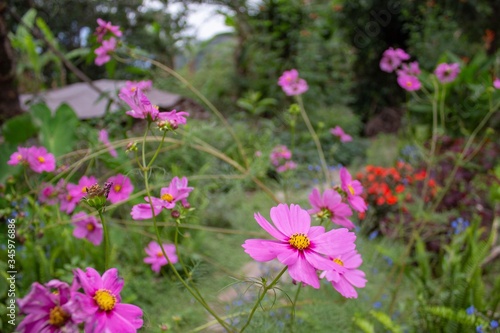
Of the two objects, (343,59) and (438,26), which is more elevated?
(438,26)

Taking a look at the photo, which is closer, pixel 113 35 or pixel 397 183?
pixel 113 35

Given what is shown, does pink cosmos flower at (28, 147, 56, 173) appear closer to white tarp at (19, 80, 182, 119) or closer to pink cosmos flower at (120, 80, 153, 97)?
pink cosmos flower at (120, 80, 153, 97)

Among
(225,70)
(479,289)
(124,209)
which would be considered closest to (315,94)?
(225,70)

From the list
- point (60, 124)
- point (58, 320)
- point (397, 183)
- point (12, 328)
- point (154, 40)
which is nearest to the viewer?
point (58, 320)

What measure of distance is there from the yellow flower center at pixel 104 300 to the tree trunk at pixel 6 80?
1769mm

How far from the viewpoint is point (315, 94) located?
14.2 ft

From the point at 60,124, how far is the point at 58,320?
1.44 m

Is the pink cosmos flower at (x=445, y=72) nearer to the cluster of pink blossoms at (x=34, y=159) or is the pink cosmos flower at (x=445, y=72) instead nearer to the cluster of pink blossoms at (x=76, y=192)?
the cluster of pink blossoms at (x=76, y=192)

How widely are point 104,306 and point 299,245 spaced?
0.22 metres

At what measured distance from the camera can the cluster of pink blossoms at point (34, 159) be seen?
2.84ft

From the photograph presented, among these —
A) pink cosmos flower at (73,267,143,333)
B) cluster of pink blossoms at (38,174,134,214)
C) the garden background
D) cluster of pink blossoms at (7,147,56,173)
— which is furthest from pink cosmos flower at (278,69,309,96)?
pink cosmos flower at (73,267,143,333)

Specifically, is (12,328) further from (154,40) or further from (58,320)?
(154,40)

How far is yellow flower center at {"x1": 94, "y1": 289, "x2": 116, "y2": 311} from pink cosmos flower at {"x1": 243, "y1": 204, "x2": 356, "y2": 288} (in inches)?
5.9

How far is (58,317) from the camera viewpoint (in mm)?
349
